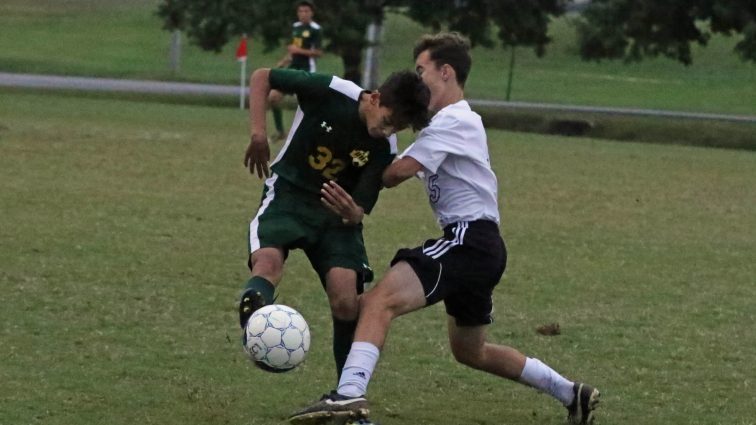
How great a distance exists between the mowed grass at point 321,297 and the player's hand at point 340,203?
930mm

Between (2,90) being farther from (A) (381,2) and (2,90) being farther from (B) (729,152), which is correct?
(B) (729,152)

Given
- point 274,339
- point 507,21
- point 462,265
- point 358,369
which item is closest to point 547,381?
point 462,265

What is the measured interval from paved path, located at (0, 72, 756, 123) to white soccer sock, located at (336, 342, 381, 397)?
25848 millimetres

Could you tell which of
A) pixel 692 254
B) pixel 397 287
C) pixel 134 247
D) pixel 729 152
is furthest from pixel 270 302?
pixel 729 152

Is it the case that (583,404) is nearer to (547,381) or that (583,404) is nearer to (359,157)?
(547,381)

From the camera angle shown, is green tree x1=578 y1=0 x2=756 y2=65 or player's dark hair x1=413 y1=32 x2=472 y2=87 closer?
player's dark hair x1=413 y1=32 x2=472 y2=87

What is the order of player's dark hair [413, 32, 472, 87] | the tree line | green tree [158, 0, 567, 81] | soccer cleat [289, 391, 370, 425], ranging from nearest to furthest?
soccer cleat [289, 391, 370, 425], player's dark hair [413, 32, 472, 87], the tree line, green tree [158, 0, 567, 81]

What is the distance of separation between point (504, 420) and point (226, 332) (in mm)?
2122

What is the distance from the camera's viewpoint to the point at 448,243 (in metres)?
5.74

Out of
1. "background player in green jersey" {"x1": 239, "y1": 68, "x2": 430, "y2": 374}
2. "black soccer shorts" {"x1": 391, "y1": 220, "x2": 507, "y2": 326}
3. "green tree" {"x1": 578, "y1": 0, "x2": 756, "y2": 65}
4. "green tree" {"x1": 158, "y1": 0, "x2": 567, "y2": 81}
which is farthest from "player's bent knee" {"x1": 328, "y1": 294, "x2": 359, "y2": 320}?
"green tree" {"x1": 158, "y1": 0, "x2": 567, "y2": 81}

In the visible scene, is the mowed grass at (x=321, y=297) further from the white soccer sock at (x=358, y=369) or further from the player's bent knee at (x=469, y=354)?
the white soccer sock at (x=358, y=369)

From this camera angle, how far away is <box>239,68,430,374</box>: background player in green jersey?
232 inches

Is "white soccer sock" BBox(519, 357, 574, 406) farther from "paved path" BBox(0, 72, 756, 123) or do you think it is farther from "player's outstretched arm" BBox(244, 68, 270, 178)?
"paved path" BBox(0, 72, 756, 123)

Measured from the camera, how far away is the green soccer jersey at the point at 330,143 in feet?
19.5
